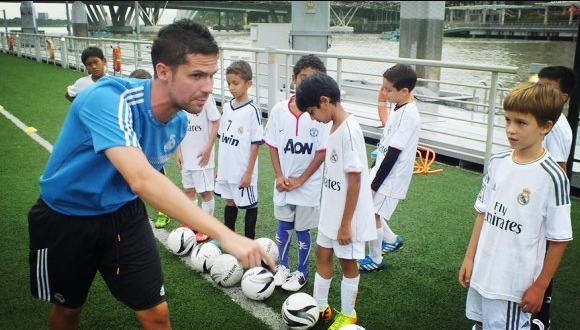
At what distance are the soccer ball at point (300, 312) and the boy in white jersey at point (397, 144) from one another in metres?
1.05

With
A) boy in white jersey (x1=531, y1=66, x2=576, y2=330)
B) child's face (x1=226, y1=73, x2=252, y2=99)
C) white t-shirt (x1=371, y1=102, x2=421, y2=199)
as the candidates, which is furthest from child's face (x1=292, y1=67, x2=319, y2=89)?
boy in white jersey (x1=531, y1=66, x2=576, y2=330)

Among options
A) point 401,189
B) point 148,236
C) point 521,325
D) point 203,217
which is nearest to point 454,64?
point 401,189

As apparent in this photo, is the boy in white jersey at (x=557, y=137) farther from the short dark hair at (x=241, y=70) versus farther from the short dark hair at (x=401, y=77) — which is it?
the short dark hair at (x=241, y=70)

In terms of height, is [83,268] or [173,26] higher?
[173,26]

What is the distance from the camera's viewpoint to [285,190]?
3.54 m

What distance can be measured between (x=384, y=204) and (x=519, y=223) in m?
1.63

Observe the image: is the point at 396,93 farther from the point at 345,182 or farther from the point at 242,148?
the point at 242,148

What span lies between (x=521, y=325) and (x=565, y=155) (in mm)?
1222

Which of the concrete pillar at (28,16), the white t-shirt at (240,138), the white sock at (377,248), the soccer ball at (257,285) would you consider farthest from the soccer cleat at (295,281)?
the concrete pillar at (28,16)

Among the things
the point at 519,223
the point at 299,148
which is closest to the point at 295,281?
the point at 299,148

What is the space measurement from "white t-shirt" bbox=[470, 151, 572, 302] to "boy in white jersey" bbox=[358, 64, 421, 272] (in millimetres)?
1341

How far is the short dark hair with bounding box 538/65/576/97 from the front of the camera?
3.14 meters

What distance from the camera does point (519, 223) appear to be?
7.16 ft

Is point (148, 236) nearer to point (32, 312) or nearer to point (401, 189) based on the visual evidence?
point (32, 312)
